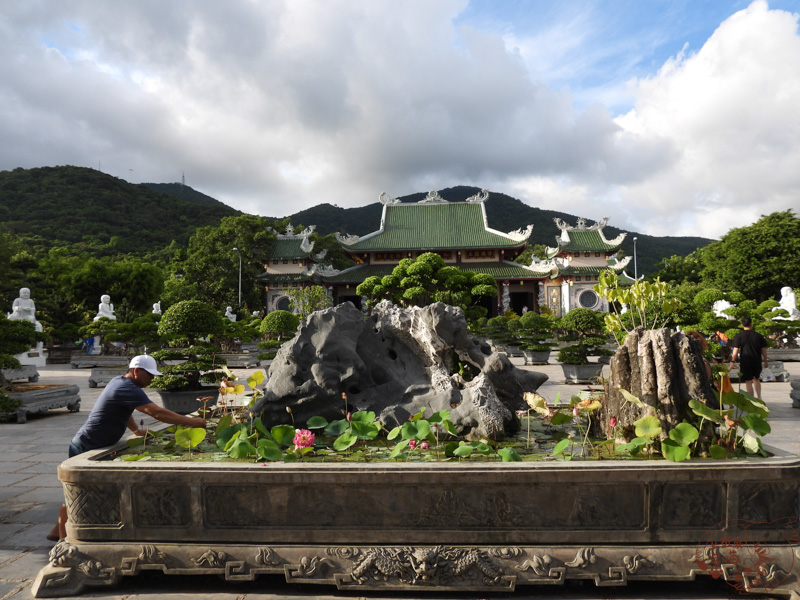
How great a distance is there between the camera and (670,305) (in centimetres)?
487

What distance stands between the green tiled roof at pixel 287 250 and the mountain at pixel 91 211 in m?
18.3

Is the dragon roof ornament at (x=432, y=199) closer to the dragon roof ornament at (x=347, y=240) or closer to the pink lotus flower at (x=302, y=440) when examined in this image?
the dragon roof ornament at (x=347, y=240)

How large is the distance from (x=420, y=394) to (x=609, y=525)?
212 cm

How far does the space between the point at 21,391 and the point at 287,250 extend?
84.6 ft

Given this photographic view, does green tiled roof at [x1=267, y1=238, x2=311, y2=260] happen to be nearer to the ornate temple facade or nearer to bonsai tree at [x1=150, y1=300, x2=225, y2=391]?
the ornate temple facade

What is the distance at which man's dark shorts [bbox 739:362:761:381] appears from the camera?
281 inches

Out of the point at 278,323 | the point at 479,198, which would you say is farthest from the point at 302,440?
the point at 479,198

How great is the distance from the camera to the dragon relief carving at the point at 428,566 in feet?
8.37

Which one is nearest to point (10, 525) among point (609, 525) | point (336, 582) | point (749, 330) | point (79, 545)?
point (79, 545)

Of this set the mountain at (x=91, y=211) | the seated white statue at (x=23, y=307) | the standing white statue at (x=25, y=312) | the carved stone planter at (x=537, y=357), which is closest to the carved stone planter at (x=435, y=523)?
the carved stone planter at (x=537, y=357)

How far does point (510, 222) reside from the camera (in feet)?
220

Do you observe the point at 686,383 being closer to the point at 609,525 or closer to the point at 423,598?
the point at 609,525

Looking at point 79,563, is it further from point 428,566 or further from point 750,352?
point 750,352

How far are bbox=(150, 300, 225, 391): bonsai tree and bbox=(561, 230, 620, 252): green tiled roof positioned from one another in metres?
27.4
